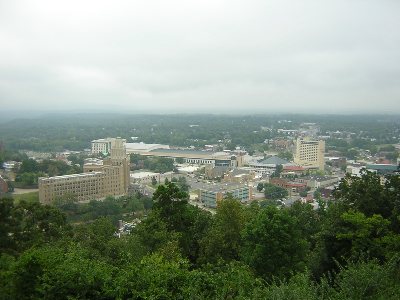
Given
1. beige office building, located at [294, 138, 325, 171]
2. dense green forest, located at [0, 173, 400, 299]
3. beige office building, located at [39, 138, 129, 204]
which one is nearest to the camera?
dense green forest, located at [0, 173, 400, 299]

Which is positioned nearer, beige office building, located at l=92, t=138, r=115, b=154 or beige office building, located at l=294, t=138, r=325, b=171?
beige office building, located at l=294, t=138, r=325, b=171

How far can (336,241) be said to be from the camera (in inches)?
239

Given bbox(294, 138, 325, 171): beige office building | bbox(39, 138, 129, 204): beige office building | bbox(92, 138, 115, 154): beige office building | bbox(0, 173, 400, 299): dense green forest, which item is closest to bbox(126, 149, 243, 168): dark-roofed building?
bbox(92, 138, 115, 154): beige office building

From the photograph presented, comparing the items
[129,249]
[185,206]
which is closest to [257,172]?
[185,206]

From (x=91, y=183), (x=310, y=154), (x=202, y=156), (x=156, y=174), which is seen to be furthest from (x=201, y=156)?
(x=91, y=183)

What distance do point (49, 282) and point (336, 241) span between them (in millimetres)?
3847

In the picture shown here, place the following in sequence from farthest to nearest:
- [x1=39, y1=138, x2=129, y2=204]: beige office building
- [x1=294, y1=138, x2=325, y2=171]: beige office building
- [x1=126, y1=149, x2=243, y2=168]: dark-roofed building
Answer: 1. [x1=126, y1=149, x2=243, y2=168]: dark-roofed building
2. [x1=294, y1=138, x2=325, y2=171]: beige office building
3. [x1=39, y1=138, x2=129, y2=204]: beige office building

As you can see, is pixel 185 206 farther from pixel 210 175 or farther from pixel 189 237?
pixel 210 175

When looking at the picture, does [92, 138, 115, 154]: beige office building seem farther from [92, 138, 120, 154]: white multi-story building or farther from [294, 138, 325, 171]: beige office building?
[294, 138, 325, 171]: beige office building

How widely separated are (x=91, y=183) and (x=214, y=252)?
39.5ft

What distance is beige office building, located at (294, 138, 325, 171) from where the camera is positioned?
1041 inches

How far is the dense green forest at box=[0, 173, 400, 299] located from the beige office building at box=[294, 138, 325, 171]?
61.7 ft

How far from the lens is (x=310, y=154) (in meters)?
27.3

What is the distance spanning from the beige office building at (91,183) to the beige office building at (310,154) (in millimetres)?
11880
